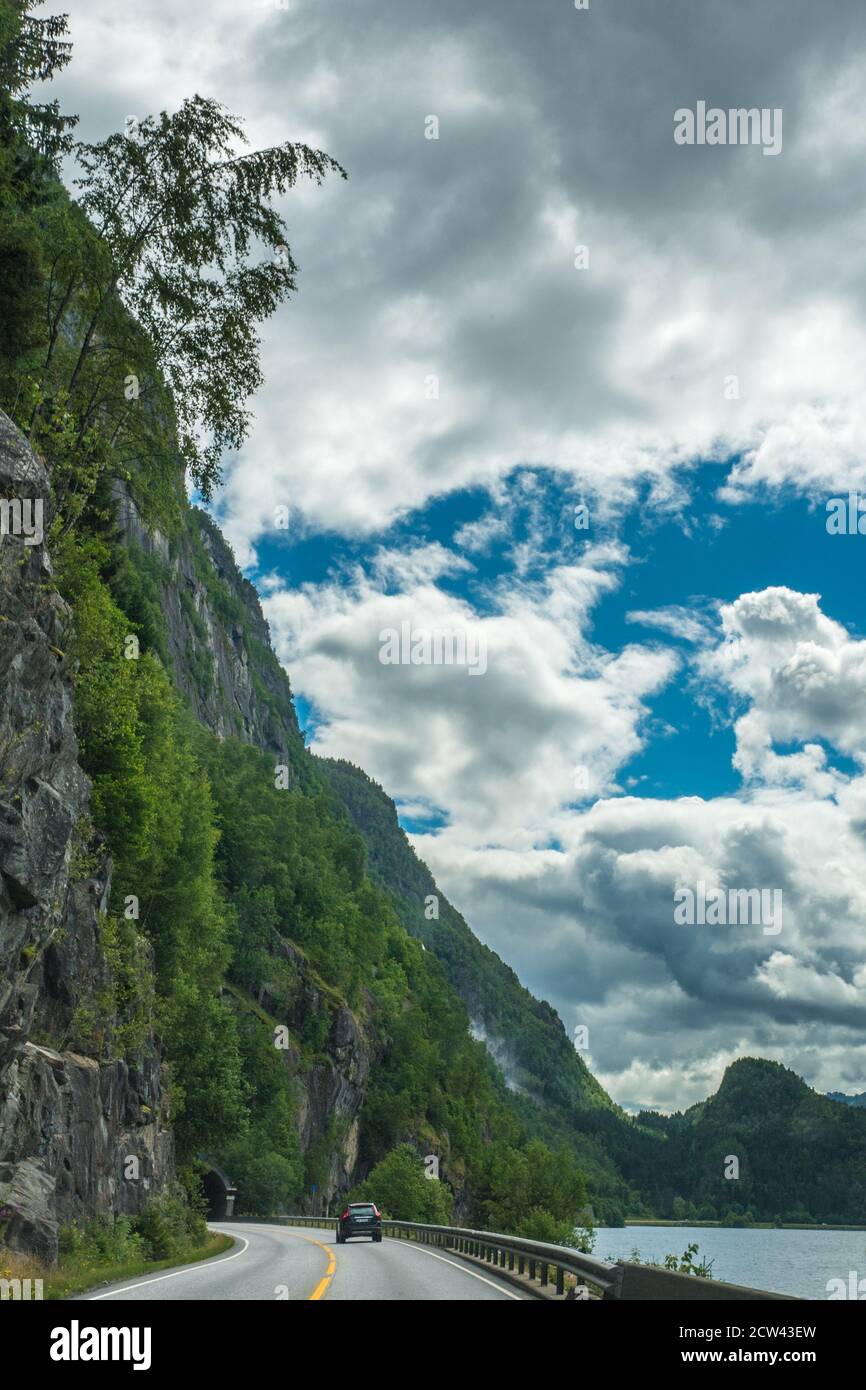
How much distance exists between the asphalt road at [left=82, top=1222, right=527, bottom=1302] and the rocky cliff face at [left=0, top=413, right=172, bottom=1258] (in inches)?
112

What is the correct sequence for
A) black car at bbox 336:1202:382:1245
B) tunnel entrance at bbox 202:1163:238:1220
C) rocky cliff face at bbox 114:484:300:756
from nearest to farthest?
1. black car at bbox 336:1202:382:1245
2. tunnel entrance at bbox 202:1163:238:1220
3. rocky cliff face at bbox 114:484:300:756

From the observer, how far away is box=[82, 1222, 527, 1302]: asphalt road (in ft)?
58.4

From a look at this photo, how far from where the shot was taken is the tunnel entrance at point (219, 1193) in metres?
72.0

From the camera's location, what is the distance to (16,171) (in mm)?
25703

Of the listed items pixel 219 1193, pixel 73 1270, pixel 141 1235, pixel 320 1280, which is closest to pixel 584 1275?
pixel 320 1280

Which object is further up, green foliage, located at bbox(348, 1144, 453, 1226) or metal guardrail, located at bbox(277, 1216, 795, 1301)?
metal guardrail, located at bbox(277, 1216, 795, 1301)

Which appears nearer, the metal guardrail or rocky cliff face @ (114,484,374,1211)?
the metal guardrail

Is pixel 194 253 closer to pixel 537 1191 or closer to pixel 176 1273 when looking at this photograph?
pixel 176 1273

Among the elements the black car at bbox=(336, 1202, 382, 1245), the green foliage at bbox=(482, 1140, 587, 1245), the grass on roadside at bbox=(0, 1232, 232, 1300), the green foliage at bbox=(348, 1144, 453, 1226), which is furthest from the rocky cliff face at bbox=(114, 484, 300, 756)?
the grass on roadside at bbox=(0, 1232, 232, 1300)

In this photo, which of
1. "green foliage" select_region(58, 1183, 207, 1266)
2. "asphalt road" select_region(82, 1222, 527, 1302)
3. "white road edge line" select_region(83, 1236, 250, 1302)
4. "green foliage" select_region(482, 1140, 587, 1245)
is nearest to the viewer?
"asphalt road" select_region(82, 1222, 527, 1302)

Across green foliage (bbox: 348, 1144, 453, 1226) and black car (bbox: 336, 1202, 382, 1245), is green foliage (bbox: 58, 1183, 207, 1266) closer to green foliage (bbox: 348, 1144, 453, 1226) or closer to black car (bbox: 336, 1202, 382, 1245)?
black car (bbox: 336, 1202, 382, 1245)

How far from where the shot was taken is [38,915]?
2153 centimetres
